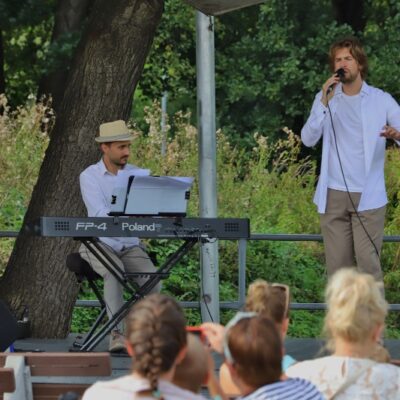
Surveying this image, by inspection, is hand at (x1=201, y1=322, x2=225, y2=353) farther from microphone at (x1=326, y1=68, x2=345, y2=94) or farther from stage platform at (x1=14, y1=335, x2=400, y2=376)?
stage platform at (x1=14, y1=335, x2=400, y2=376)

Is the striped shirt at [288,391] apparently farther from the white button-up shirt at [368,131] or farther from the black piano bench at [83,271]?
the black piano bench at [83,271]

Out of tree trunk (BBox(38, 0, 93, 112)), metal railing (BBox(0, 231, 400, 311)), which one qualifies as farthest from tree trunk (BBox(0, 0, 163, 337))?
tree trunk (BBox(38, 0, 93, 112))

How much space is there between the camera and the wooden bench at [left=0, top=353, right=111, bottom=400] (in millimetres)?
5074

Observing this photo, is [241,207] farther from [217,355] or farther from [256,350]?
[256,350]

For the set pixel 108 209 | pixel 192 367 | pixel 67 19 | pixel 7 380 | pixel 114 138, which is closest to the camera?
pixel 192 367

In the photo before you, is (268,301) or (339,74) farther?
(339,74)

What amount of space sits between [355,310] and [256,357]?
583 millimetres

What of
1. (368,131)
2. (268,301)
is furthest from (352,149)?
(268,301)

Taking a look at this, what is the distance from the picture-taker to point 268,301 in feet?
16.2

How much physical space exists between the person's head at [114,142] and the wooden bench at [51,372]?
9.86ft

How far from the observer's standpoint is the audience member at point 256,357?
391 centimetres

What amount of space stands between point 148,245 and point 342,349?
674cm

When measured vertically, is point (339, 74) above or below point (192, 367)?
above

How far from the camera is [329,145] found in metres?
7.86
